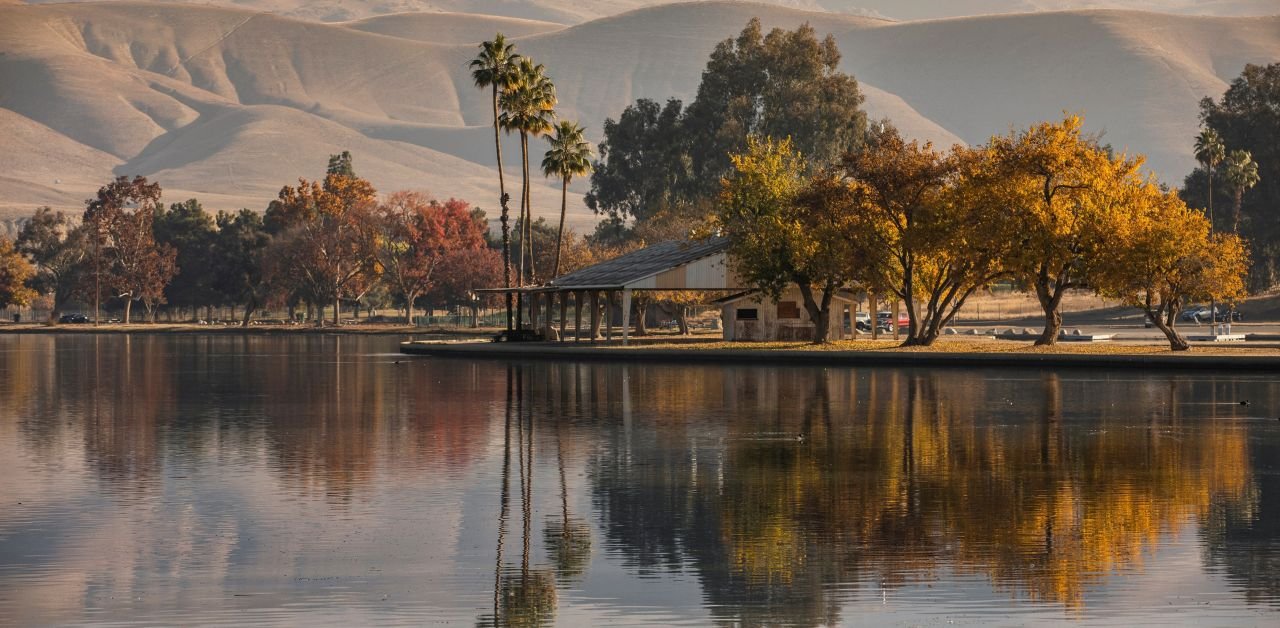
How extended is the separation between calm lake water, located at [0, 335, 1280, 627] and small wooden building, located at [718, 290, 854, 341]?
148ft

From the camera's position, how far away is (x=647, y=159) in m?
140

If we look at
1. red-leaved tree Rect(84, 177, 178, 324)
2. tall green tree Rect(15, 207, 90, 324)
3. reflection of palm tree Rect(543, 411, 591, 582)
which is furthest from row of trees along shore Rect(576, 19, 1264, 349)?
tall green tree Rect(15, 207, 90, 324)

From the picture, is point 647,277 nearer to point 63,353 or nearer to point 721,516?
point 63,353

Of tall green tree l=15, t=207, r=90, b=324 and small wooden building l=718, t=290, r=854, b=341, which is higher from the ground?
tall green tree l=15, t=207, r=90, b=324

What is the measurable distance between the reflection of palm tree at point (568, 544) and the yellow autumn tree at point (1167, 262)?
49527mm

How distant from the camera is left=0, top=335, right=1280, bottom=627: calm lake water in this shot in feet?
46.4

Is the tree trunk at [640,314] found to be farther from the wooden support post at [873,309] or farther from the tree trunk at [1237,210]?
the tree trunk at [1237,210]

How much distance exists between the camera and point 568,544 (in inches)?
679

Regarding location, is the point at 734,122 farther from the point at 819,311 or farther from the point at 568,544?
the point at 568,544

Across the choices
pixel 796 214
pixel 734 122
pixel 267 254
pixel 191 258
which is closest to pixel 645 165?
pixel 734 122

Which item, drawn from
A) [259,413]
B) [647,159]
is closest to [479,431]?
[259,413]

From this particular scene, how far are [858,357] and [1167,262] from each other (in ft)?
40.7

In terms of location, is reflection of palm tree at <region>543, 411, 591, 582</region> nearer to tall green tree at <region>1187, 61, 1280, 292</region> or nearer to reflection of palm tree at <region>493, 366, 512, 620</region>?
reflection of palm tree at <region>493, 366, 512, 620</region>

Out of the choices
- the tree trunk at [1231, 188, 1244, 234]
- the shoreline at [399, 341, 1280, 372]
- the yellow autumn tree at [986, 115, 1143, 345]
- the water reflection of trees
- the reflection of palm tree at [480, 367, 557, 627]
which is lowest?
the reflection of palm tree at [480, 367, 557, 627]
